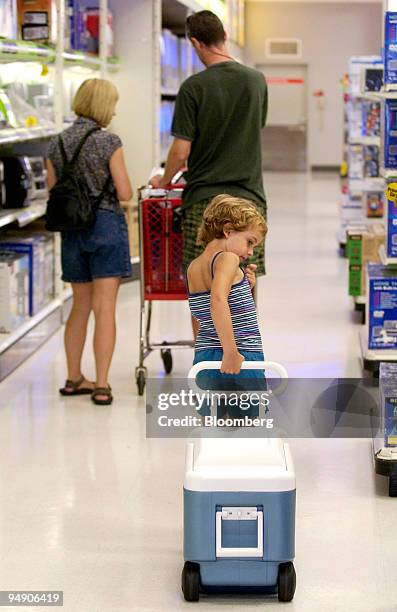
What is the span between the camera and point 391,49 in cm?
520

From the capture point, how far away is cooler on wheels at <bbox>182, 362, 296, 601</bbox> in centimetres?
312

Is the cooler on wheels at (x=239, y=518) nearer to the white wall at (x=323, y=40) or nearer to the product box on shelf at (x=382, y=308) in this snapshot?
the product box on shelf at (x=382, y=308)

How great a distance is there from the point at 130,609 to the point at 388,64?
3.03m

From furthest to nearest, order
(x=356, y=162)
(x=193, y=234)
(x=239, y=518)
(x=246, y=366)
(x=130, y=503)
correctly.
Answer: (x=356, y=162), (x=193, y=234), (x=130, y=503), (x=246, y=366), (x=239, y=518)

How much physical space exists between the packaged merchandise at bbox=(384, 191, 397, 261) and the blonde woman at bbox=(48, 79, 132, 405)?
1.28 m

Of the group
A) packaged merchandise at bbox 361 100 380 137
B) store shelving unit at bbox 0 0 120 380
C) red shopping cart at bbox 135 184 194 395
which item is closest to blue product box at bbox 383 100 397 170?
red shopping cart at bbox 135 184 194 395

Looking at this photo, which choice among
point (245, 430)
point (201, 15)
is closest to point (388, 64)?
point (201, 15)

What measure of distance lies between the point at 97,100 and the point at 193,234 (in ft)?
2.56

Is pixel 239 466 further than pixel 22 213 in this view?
No

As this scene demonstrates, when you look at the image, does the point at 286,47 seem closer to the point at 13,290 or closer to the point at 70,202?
the point at 13,290

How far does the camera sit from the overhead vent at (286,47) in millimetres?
25391

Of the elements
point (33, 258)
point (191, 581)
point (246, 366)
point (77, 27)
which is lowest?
point (191, 581)

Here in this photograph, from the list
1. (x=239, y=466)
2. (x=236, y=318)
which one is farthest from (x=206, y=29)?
(x=239, y=466)

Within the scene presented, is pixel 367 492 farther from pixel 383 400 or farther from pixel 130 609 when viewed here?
pixel 130 609
